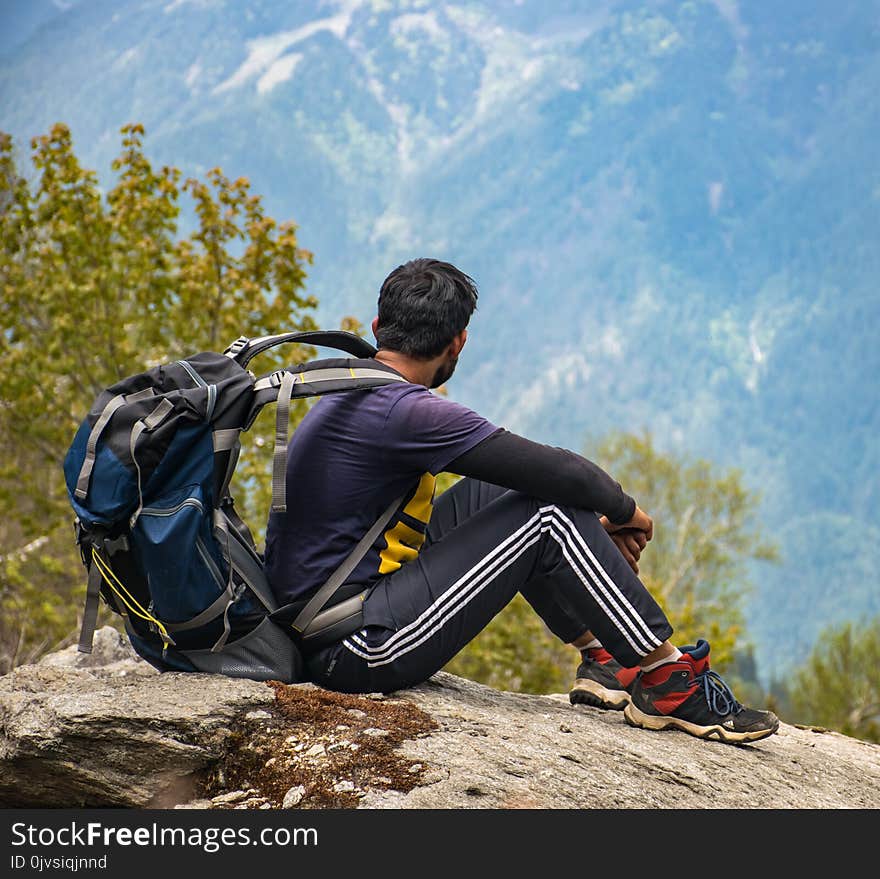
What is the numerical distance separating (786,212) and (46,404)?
194 meters

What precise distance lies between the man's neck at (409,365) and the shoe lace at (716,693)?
4.80 feet

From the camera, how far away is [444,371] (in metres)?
4.09

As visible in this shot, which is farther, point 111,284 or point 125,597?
point 111,284

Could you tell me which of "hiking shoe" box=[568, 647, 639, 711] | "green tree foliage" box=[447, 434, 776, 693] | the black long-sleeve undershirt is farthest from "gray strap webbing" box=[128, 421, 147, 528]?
"green tree foliage" box=[447, 434, 776, 693]

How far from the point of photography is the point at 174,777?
3.63 m

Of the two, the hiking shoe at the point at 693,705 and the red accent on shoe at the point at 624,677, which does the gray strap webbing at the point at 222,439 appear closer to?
the hiking shoe at the point at 693,705

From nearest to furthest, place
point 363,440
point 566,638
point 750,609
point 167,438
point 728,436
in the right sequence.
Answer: point 167,438, point 363,440, point 566,638, point 750,609, point 728,436

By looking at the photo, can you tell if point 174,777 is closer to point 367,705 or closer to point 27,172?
point 367,705

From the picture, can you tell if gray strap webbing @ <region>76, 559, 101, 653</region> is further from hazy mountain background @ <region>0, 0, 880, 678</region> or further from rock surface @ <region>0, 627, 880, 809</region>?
hazy mountain background @ <region>0, 0, 880, 678</region>

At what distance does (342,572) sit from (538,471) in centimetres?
74

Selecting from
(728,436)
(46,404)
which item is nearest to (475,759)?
(46,404)

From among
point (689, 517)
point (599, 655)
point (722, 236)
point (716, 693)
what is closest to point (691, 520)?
point (689, 517)

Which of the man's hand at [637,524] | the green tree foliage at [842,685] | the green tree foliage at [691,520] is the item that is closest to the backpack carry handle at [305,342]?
the man's hand at [637,524]

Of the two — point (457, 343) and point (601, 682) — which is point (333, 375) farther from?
point (601, 682)
